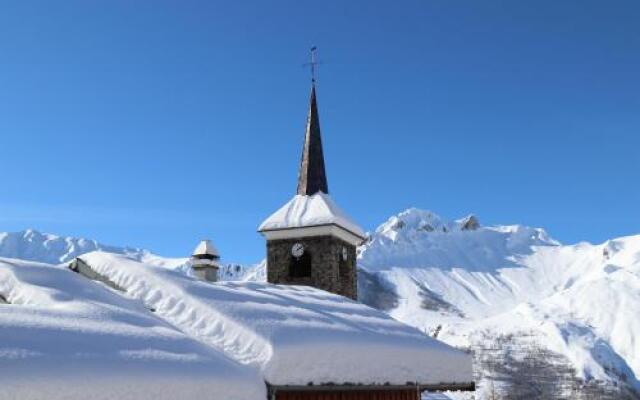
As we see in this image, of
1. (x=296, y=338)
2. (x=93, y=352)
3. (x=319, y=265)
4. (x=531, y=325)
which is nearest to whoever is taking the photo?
(x=93, y=352)

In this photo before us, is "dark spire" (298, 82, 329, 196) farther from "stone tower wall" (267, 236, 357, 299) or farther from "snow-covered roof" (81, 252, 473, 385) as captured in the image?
"snow-covered roof" (81, 252, 473, 385)

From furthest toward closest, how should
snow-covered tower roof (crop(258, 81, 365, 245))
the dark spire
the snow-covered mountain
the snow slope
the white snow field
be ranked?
A: 1. the snow slope
2. the snow-covered mountain
3. the dark spire
4. snow-covered tower roof (crop(258, 81, 365, 245))
5. the white snow field

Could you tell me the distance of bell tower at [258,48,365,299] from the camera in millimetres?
19359

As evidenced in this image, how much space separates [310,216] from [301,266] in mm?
1423

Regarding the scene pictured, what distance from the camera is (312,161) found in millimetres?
22250

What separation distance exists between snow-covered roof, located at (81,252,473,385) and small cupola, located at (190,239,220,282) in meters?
3.96

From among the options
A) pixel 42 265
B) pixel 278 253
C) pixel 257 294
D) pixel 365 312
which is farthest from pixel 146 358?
pixel 278 253

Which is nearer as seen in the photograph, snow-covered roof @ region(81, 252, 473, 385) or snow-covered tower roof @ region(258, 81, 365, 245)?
snow-covered roof @ region(81, 252, 473, 385)

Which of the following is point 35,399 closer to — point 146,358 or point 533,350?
point 146,358

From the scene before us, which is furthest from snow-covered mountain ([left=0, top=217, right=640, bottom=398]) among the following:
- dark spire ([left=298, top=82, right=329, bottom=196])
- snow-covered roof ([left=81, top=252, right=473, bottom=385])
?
snow-covered roof ([left=81, top=252, right=473, bottom=385])

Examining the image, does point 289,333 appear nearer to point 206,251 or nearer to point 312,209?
point 206,251

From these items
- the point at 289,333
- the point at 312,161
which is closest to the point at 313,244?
the point at 312,161

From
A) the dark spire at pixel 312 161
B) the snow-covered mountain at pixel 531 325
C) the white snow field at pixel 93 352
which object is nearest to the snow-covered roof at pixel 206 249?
the dark spire at pixel 312 161

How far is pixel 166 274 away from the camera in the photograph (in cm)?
1035
